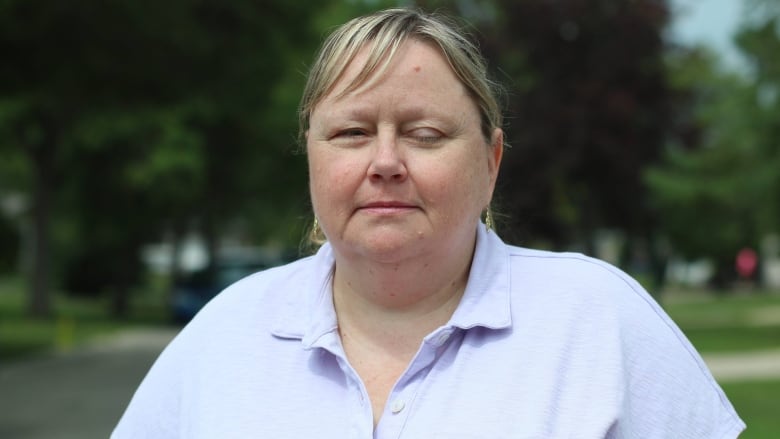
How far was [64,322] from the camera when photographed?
20016mm

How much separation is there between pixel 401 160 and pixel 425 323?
0.35 metres

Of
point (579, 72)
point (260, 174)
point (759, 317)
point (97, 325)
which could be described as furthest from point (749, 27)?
Answer: point (260, 174)

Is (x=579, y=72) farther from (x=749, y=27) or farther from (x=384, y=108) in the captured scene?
(x=384, y=108)

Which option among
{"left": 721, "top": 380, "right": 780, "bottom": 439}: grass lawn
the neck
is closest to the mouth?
the neck

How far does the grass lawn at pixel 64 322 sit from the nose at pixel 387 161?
15685 millimetres

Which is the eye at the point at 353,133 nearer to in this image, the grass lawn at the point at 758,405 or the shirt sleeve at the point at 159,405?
the shirt sleeve at the point at 159,405

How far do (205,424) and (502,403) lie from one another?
1.95 feet

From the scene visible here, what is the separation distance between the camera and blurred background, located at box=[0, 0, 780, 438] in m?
13.1

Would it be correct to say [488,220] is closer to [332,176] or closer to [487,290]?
[487,290]

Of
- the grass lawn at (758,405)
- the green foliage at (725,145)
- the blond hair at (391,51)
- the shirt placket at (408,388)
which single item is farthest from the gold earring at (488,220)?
the green foliage at (725,145)

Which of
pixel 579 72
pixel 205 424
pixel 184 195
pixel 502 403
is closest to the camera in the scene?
pixel 502 403

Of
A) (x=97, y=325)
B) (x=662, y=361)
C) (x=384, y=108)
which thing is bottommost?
(x=97, y=325)

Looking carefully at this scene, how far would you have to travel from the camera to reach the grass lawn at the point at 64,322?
19000mm

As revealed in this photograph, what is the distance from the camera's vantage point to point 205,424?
7.38 feet
